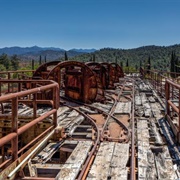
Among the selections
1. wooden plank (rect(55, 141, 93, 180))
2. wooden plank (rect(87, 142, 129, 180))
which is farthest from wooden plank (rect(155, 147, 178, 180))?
wooden plank (rect(55, 141, 93, 180))

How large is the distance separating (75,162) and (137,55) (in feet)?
442

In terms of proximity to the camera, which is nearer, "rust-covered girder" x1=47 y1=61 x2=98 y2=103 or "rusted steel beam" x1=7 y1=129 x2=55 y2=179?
"rusted steel beam" x1=7 y1=129 x2=55 y2=179

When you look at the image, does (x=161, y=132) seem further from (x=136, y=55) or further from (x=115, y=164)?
(x=136, y=55)

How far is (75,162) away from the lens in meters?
4.71

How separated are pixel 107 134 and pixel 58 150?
1.46m

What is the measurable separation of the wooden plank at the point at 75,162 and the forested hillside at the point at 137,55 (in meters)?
109

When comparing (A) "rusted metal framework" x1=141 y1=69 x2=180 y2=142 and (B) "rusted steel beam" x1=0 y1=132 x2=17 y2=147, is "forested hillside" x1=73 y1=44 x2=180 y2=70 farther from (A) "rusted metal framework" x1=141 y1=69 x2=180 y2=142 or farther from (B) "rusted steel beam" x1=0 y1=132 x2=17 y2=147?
(B) "rusted steel beam" x1=0 y1=132 x2=17 y2=147

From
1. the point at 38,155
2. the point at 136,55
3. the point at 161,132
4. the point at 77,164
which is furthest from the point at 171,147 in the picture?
the point at 136,55

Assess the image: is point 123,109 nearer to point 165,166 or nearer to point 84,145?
point 84,145

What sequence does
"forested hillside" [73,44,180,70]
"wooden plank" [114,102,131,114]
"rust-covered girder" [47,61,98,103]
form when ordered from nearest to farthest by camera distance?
"wooden plank" [114,102,131,114], "rust-covered girder" [47,61,98,103], "forested hillside" [73,44,180,70]

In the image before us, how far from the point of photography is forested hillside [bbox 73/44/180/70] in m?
121

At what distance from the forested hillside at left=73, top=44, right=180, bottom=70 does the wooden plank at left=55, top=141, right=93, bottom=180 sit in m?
109

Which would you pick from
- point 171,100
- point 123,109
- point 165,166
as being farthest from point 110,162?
point 171,100

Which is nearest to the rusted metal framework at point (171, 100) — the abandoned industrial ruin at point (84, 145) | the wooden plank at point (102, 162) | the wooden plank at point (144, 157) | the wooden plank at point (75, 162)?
the abandoned industrial ruin at point (84, 145)
